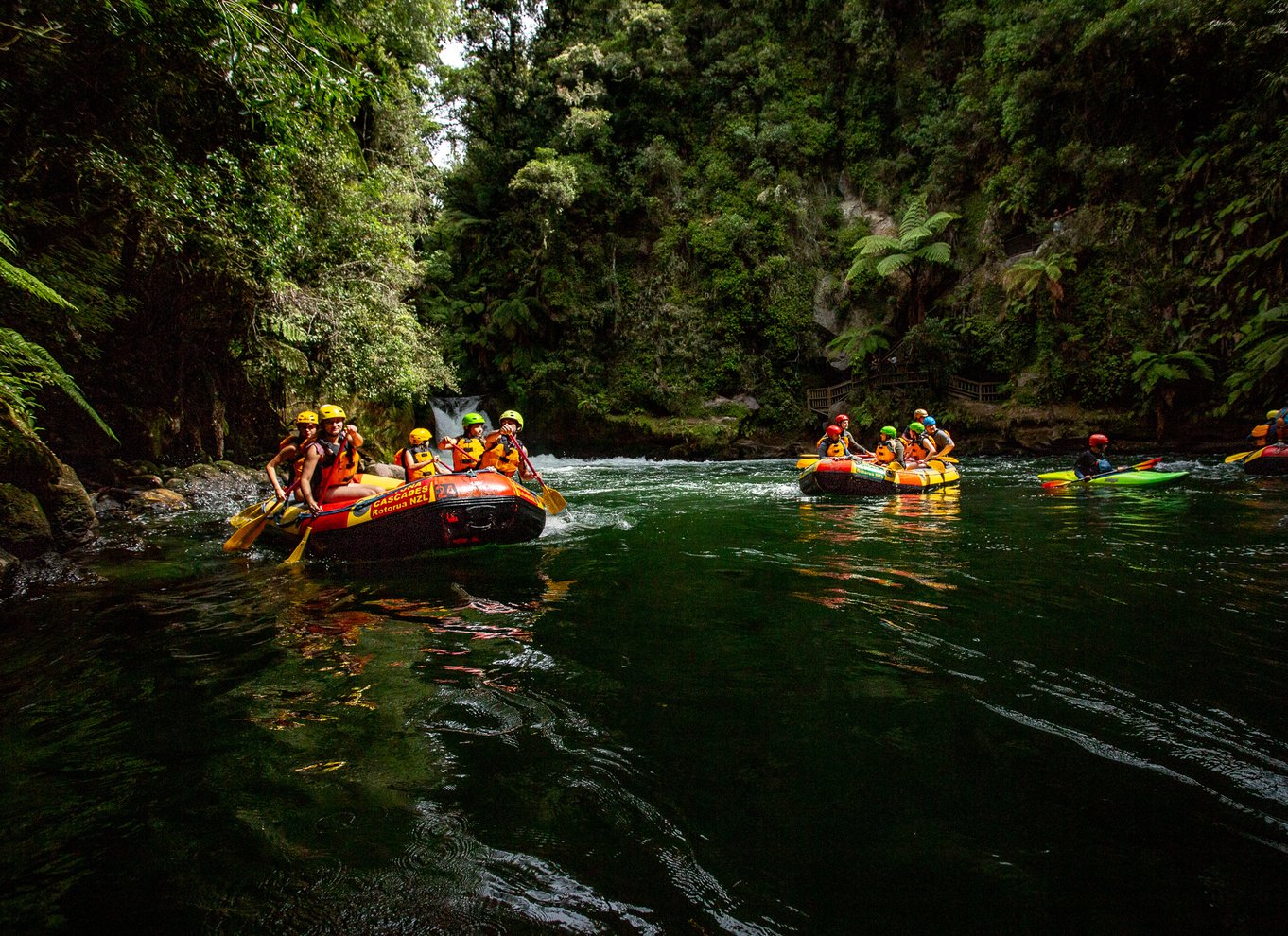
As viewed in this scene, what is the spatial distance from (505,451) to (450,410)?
14212mm

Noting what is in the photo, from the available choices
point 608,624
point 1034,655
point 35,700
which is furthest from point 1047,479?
point 35,700

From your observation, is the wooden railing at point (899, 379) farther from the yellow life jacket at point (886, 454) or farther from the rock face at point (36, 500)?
the rock face at point (36, 500)

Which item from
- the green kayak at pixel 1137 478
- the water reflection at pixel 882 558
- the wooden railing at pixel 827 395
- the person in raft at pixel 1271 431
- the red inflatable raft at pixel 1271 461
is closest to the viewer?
the water reflection at pixel 882 558

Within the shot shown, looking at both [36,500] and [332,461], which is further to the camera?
[332,461]

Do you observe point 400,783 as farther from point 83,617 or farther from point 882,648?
point 83,617

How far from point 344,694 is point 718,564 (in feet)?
10.8

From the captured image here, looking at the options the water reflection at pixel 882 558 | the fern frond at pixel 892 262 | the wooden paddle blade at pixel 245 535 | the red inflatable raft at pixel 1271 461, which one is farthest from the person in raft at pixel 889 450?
the wooden paddle blade at pixel 245 535

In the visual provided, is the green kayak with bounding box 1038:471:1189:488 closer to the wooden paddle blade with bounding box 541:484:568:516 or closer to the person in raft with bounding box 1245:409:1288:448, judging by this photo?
the person in raft with bounding box 1245:409:1288:448

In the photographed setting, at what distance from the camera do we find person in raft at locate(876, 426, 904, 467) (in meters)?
10.7

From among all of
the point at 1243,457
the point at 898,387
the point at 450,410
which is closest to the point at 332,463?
the point at 1243,457

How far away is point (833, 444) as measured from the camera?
34.6ft

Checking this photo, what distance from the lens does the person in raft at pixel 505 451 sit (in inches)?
308

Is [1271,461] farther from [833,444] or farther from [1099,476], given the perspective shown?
[833,444]

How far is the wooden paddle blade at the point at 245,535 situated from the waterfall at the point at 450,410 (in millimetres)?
13893
